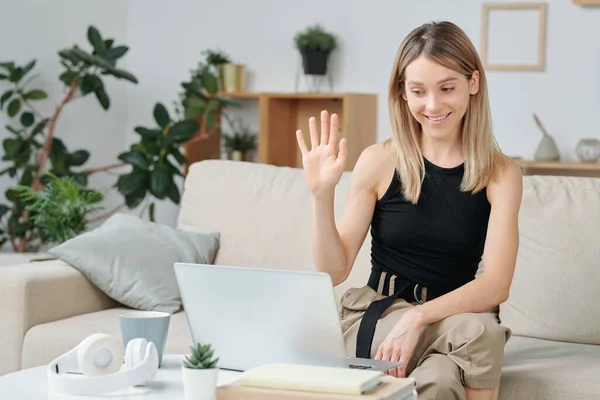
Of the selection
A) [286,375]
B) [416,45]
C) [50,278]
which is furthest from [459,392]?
[50,278]

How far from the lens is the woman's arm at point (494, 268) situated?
185 cm

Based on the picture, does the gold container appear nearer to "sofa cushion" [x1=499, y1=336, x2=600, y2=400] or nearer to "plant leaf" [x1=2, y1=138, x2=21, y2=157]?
"plant leaf" [x1=2, y1=138, x2=21, y2=157]

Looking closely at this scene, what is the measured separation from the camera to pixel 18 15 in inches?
176

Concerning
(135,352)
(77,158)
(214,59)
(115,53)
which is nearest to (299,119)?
(214,59)

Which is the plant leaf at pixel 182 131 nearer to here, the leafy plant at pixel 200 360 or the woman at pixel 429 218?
the woman at pixel 429 218

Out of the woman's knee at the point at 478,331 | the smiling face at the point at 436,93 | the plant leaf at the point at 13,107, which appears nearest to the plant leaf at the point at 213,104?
the plant leaf at the point at 13,107

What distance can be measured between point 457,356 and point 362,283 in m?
0.88

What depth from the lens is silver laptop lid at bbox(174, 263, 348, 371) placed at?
1.53 m

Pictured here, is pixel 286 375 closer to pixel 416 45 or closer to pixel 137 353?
pixel 137 353

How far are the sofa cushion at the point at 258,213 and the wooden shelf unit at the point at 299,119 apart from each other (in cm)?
160

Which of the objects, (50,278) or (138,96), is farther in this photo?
(138,96)

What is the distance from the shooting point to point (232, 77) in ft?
15.9

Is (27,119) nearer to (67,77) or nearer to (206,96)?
(67,77)

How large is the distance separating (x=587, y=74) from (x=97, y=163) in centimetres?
249
